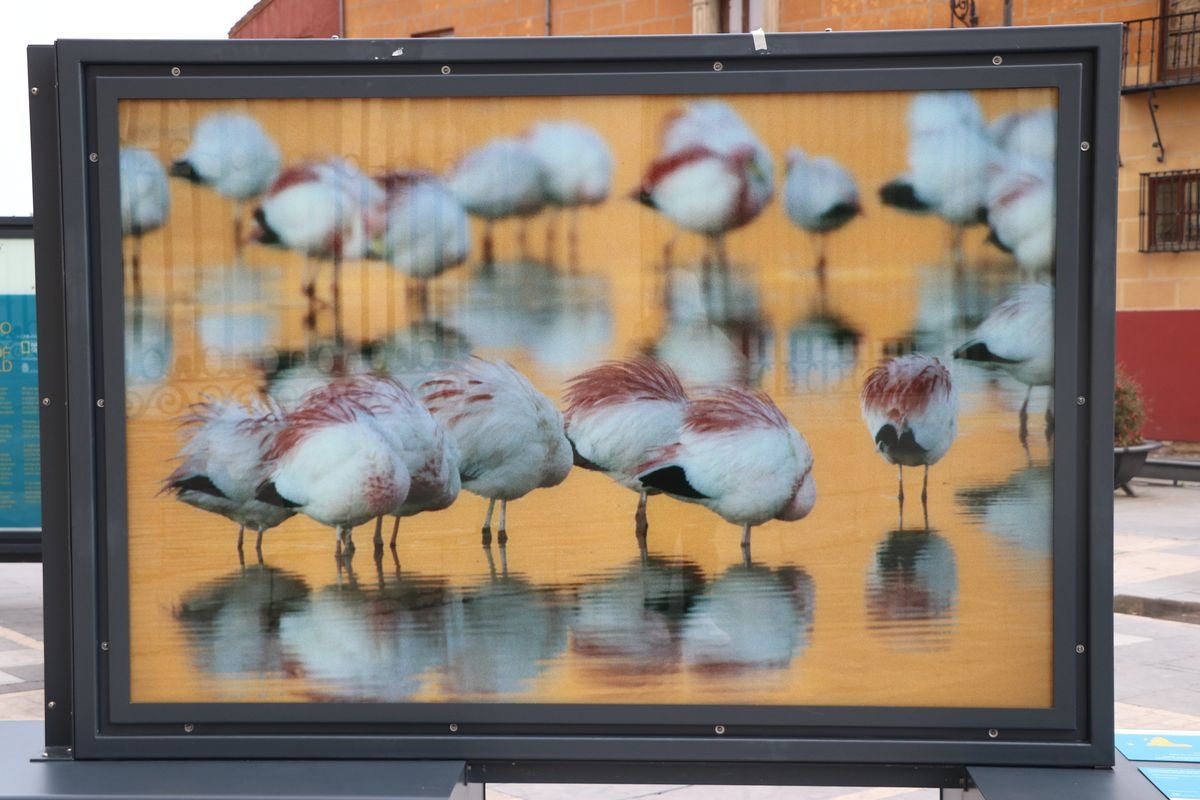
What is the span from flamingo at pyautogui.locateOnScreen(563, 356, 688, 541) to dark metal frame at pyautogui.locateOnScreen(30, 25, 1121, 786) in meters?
0.49

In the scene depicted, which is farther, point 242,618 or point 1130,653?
point 1130,653

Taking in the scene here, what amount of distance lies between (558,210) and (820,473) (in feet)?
2.43

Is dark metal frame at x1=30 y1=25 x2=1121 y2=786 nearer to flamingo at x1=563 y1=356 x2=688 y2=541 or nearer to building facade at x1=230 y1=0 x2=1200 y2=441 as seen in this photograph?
flamingo at x1=563 y1=356 x2=688 y2=541

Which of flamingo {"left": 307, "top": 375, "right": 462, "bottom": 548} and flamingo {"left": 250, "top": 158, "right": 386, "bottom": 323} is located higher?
flamingo {"left": 250, "top": 158, "right": 386, "bottom": 323}

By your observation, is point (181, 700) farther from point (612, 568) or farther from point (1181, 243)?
point (1181, 243)

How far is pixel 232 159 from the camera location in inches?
102

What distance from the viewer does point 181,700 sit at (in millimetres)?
2670

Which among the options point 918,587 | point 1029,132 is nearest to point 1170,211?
point 1029,132

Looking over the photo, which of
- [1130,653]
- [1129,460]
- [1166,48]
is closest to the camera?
[1130,653]

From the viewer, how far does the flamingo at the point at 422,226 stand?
2.58 meters

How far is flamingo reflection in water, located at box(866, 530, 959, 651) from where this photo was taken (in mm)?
2602

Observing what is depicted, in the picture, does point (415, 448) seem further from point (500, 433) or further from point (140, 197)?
point (140, 197)

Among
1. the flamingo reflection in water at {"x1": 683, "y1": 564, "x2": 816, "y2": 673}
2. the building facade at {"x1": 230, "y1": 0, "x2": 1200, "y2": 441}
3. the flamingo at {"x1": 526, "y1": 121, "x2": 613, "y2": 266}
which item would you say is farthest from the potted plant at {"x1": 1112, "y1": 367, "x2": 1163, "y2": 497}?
the flamingo at {"x1": 526, "y1": 121, "x2": 613, "y2": 266}

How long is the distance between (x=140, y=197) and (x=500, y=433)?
0.86 m
